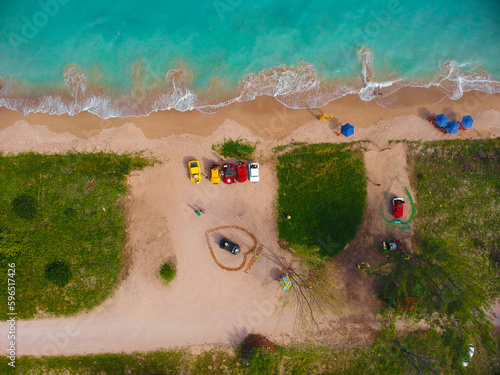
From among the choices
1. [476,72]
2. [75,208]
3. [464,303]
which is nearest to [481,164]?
[476,72]

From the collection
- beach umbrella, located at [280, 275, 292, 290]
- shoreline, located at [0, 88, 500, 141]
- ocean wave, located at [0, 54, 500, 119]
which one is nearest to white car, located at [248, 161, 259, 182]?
shoreline, located at [0, 88, 500, 141]

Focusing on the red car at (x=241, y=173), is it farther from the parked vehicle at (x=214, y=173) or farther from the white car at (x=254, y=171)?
the parked vehicle at (x=214, y=173)

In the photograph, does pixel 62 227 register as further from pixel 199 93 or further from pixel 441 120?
pixel 441 120

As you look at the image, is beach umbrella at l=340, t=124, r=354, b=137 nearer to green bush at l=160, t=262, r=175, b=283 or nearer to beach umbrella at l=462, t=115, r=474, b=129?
beach umbrella at l=462, t=115, r=474, b=129

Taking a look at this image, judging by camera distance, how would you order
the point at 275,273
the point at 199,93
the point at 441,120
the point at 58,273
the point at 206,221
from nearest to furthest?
the point at 58,273
the point at 441,120
the point at 275,273
the point at 206,221
the point at 199,93

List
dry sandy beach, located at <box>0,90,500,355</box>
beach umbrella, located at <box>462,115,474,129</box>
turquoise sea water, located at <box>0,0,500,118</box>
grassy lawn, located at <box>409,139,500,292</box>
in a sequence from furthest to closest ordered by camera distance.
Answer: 1. turquoise sea water, located at <box>0,0,500,118</box>
2. grassy lawn, located at <box>409,139,500,292</box>
3. beach umbrella, located at <box>462,115,474,129</box>
4. dry sandy beach, located at <box>0,90,500,355</box>

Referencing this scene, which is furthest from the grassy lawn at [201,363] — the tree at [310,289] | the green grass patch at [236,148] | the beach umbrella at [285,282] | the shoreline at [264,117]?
the shoreline at [264,117]

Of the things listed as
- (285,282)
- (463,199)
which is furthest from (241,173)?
(463,199)
